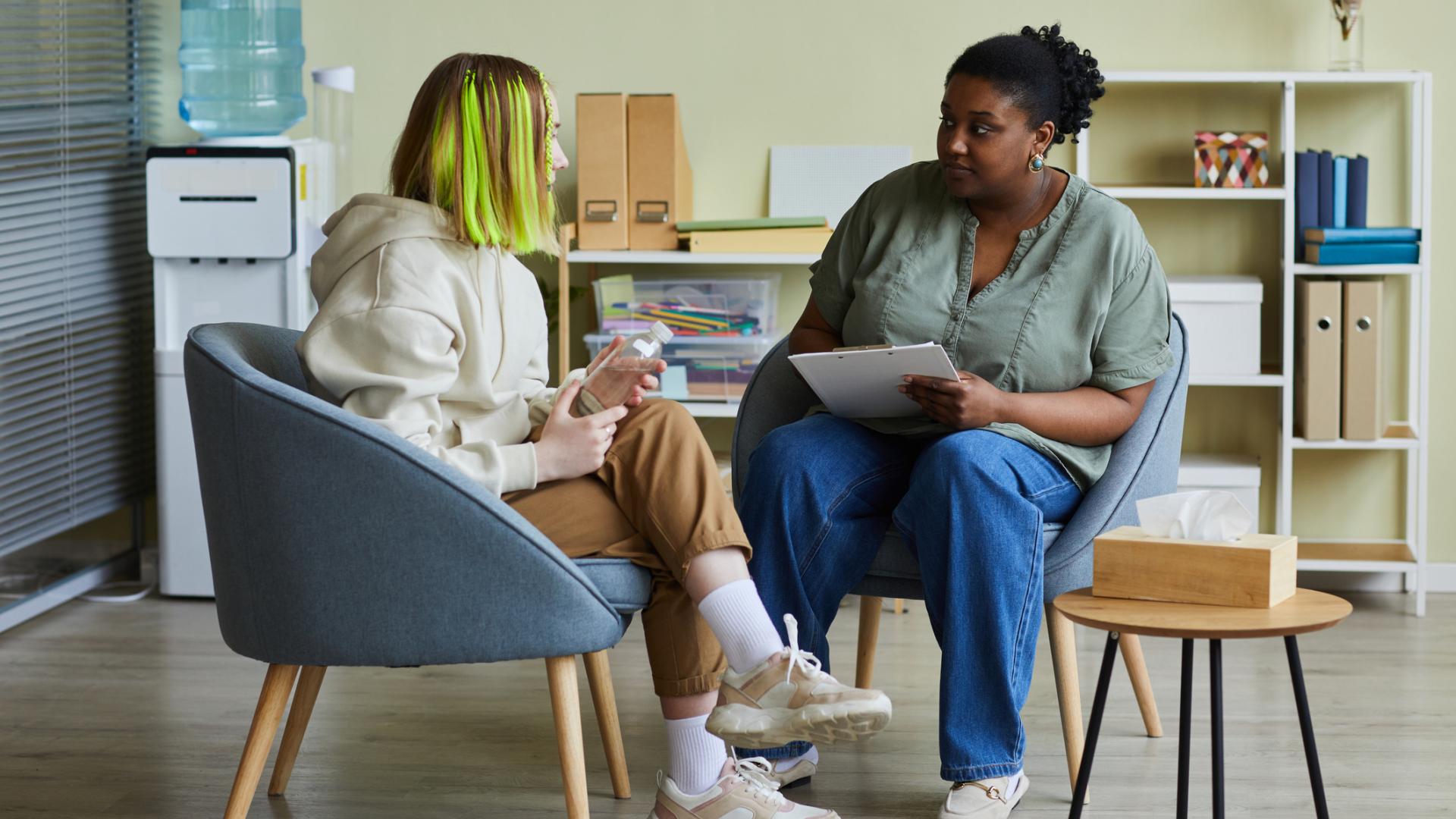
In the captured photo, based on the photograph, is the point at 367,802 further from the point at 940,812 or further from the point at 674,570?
the point at 940,812

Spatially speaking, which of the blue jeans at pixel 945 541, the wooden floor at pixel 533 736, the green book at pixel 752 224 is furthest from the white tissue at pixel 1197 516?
the green book at pixel 752 224

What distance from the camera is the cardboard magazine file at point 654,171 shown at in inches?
129

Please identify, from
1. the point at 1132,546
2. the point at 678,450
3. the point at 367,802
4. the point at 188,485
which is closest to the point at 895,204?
the point at 678,450

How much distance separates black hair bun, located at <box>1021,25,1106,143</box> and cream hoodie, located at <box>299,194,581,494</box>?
3.05 feet

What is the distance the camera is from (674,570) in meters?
1.83

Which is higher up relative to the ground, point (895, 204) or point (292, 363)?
point (895, 204)

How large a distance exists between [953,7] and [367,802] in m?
2.35

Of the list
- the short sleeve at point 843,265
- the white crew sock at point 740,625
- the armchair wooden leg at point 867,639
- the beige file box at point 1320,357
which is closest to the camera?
the white crew sock at point 740,625

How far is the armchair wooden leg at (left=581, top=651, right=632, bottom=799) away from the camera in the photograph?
84.1 inches

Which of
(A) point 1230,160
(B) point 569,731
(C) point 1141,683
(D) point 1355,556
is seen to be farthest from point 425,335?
(D) point 1355,556

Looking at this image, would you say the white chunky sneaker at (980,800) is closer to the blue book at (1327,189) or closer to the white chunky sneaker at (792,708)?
the white chunky sneaker at (792,708)

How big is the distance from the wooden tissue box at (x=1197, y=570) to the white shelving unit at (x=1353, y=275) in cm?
167

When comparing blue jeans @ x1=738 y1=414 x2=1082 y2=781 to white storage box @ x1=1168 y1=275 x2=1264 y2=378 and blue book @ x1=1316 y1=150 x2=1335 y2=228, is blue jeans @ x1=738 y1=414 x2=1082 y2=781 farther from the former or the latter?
blue book @ x1=1316 y1=150 x2=1335 y2=228

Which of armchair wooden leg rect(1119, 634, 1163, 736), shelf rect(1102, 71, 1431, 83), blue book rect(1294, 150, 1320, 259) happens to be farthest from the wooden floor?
shelf rect(1102, 71, 1431, 83)
